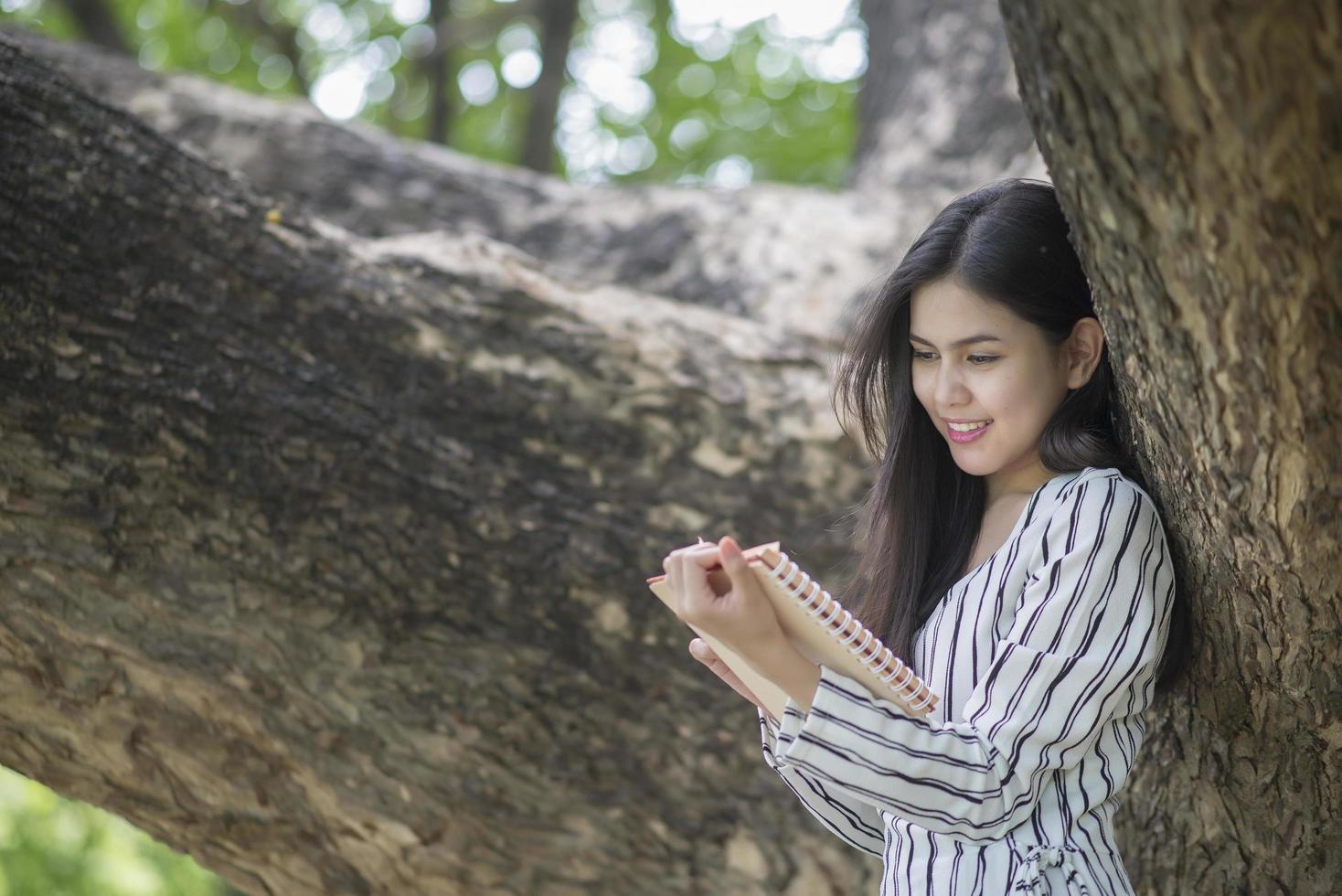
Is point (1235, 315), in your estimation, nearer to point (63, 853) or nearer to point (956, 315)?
point (956, 315)

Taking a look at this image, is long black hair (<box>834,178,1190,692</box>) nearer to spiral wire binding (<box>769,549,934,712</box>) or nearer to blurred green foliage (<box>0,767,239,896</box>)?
spiral wire binding (<box>769,549,934,712</box>)

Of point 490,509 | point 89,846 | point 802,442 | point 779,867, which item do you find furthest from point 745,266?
point 89,846

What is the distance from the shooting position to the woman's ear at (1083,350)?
1.78 meters

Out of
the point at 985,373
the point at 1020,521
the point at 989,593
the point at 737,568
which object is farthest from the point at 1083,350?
the point at 737,568

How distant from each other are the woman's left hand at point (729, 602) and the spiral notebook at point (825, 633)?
0.6 inches

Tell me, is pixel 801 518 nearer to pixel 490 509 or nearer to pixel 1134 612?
pixel 490 509

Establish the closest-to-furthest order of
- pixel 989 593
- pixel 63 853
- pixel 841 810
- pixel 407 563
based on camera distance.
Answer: pixel 989 593 < pixel 841 810 < pixel 407 563 < pixel 63 853

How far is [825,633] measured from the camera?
1475 millimetres

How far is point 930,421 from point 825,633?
651mm

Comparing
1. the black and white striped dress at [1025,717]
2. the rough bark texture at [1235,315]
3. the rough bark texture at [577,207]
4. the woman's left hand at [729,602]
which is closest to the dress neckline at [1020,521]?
the black and white striped dress at [1025,717]

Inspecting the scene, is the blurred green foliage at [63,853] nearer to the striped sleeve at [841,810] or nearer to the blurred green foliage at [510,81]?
the blurred green foliage at [510,81]

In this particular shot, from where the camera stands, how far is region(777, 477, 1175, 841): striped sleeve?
4.86ft

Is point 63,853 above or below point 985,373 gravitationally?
below

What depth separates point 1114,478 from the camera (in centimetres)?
170
